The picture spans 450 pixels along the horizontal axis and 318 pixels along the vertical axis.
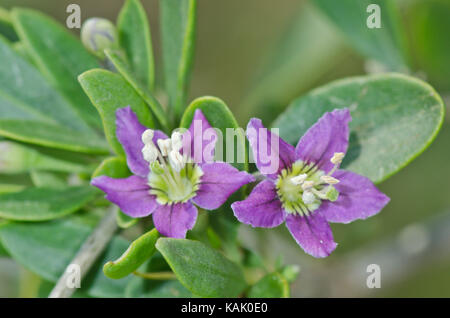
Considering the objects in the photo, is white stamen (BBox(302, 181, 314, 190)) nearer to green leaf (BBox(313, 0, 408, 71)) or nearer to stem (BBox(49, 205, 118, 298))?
stem (BBox(49, 205, 118, 298))

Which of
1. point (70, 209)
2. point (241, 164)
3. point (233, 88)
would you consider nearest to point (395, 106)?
point (241, 164)

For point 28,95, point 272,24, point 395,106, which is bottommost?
point 395,106

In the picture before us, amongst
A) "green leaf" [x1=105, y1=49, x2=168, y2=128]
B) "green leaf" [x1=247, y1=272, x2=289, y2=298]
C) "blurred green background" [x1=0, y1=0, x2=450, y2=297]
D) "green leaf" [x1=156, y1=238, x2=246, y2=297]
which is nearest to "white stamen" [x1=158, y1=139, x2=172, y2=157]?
"green leaf" [x1=105, y1=49, x2=168, y2=128]

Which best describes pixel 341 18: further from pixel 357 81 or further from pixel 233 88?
pixel 233 88

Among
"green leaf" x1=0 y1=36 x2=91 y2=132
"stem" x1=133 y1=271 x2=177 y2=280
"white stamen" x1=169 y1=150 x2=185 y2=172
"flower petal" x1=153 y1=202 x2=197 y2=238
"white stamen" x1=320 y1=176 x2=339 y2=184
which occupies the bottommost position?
"stem" x1=133 y1=271 x2=177 y2=280

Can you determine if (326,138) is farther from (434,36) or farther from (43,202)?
(434,36)

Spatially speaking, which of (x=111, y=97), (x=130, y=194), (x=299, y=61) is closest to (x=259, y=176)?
(x=130, y=194)

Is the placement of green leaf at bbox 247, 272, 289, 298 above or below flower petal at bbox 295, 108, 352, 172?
below
